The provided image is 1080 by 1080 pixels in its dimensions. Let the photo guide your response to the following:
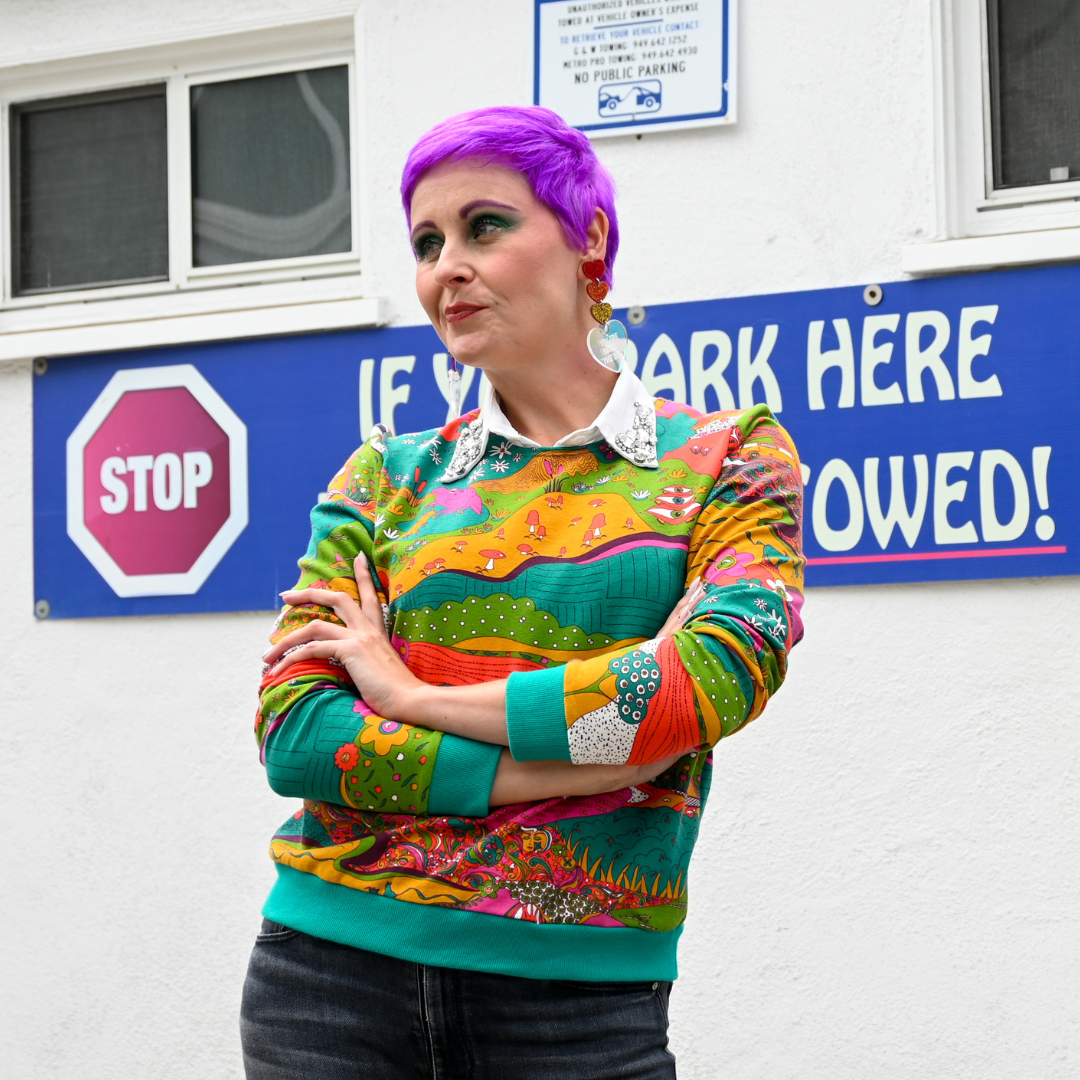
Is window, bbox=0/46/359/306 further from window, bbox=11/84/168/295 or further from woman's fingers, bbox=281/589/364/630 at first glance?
woman's fingers, bbox=281/589/364/630

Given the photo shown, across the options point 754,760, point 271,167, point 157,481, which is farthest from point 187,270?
point 754,760

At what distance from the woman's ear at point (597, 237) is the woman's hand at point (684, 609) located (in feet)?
1.44

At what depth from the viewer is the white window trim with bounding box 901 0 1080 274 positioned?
2926 millimetres

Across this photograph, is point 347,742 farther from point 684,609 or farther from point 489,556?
point 684,609

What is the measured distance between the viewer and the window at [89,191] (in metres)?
Answer: 3.77

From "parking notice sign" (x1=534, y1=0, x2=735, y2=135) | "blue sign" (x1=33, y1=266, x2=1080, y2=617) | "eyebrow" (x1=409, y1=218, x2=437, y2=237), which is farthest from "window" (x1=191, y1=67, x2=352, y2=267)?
"eyebrow" (x1=409, y1=218, x2=437, y2=237)

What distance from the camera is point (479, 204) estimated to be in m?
1.59

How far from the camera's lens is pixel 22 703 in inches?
142

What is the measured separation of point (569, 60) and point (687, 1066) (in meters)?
2.30

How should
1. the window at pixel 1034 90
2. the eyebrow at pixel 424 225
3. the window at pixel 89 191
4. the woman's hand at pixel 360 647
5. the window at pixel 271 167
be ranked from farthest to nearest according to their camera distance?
the window at pixel 89 191
the window at pixel 271 167
the window at pixel 1034 90
the eyebrow at pixel 424 225
the woman's hand at pixel 360 647

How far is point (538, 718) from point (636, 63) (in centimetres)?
218

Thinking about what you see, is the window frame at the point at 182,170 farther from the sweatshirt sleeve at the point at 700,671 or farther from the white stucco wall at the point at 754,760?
the sweatshirt sleeve at the point at 700,671

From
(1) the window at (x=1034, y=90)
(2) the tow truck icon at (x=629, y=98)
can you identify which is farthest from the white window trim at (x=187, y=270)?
(1) the window at (x=1034, y=90)

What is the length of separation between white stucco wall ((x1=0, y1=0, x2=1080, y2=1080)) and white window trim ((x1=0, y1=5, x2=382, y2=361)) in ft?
0.24
